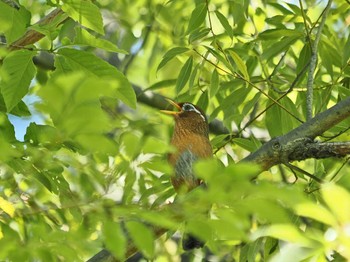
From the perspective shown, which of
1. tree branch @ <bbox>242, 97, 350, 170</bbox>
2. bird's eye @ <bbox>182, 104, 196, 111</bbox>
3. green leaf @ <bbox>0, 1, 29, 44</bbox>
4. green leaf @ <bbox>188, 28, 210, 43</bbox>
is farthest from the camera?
bird's eye @ <bbox>182, 104, 196, 111</bbox>

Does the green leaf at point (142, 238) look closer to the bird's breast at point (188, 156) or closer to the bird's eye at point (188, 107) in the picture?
the bird's breast at point (188, 156)

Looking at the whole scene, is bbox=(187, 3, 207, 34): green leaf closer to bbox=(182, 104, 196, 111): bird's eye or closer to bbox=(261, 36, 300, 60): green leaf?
bbox=(261, 36, 300, 60): green leaf

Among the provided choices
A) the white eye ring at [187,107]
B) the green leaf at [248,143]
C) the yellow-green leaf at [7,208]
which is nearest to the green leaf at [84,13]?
the yellow-green leaf at [7,208]

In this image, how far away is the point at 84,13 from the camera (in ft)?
11.1

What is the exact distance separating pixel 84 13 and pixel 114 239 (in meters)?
1.54

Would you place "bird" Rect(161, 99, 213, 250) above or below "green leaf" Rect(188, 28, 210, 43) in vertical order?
below

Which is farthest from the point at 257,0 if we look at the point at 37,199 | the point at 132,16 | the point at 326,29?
the point at 37,199

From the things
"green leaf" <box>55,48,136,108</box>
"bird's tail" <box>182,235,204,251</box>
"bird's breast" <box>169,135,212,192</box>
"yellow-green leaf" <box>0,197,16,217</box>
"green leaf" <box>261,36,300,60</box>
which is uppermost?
"green leaf" <box>55,48,136,108</box>

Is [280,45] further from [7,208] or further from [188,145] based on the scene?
[7,208]

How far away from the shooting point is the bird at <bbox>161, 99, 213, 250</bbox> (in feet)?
15.2

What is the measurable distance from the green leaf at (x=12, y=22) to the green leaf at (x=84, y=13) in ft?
0.59

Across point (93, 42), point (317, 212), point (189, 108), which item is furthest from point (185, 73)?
point (317, 212)

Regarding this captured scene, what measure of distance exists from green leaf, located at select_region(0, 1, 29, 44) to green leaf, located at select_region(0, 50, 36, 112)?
12cm

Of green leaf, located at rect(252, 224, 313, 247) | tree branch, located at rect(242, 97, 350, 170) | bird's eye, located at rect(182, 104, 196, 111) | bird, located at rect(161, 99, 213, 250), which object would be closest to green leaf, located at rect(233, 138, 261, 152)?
bird, located at rect(161, 99, 213, 250)
